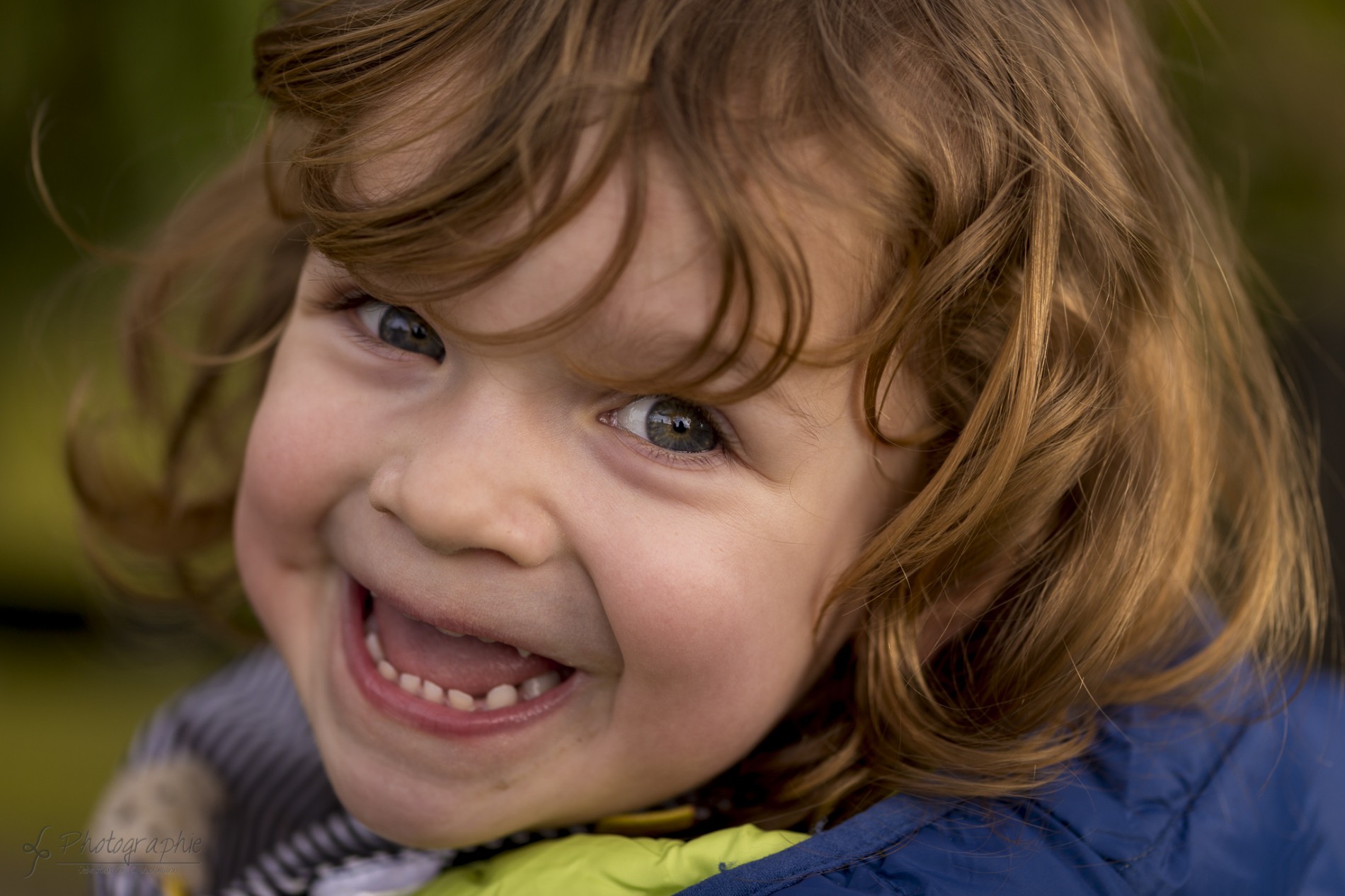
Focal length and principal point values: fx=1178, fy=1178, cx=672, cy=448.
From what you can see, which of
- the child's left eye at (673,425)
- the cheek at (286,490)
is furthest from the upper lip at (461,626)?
the child's left eye at (673,425)

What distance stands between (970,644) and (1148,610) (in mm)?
210

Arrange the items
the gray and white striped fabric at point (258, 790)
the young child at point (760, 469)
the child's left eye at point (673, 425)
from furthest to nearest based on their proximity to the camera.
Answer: the gray and white striped fabric at point (258, 790), the child's left eye at point (673, 425), the young child at point (760, 469)

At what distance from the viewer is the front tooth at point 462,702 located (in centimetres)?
119

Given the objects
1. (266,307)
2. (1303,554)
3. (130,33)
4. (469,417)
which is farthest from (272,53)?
(130,33)

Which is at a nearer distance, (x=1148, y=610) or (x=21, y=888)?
(x=1148, y=610)

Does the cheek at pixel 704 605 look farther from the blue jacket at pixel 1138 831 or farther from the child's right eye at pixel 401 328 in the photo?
the child's right eye at pixel 401 328

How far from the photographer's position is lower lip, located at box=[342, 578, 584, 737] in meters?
1.17

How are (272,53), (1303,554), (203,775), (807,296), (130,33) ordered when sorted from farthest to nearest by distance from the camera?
(130,33) < (203,775) < (1303,554) < (272,53) < (807,296)

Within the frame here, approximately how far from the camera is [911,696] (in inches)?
49.1

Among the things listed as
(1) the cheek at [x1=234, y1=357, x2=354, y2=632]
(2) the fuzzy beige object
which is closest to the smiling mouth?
(1) the cheek at [x1=234, y1=357, x2=354, y2=632]

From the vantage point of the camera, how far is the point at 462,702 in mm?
1194

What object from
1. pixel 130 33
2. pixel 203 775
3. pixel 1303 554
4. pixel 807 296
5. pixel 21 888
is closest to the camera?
pixel 807 296

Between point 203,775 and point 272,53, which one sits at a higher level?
point 272,53

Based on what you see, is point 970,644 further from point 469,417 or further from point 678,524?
point 469,417
